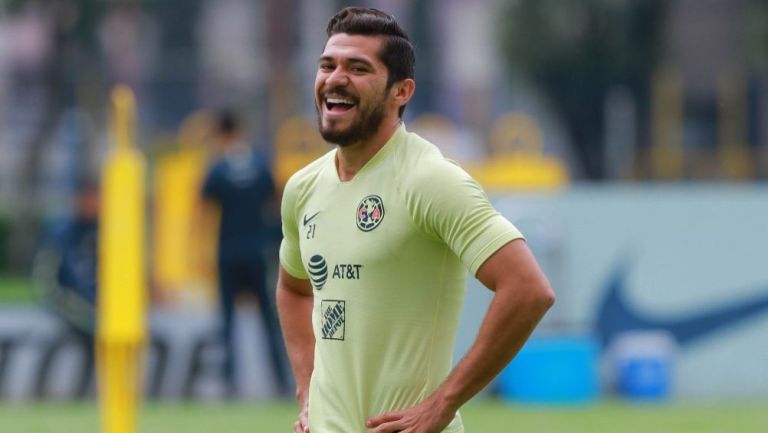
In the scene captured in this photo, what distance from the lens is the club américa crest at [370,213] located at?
4.64 m

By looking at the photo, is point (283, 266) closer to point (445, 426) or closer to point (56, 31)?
point (445, 426)

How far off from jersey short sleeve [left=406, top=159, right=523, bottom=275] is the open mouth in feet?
0.95

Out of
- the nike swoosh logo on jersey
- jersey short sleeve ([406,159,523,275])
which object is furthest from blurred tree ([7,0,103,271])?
jersey short sleeve ([406,159,523,275])

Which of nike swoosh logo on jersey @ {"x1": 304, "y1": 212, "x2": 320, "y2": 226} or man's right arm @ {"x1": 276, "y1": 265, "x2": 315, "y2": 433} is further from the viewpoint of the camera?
man's right arm @ {"x1": 276, "y1": 265, "x2": 315, "y2": 433}

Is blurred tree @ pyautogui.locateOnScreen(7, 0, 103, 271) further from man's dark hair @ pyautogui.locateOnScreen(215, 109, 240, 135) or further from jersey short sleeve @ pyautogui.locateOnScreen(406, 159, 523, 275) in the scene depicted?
jersey short sleeve @ pyautogui.locateOnScreen(406, 159, 523, 275)

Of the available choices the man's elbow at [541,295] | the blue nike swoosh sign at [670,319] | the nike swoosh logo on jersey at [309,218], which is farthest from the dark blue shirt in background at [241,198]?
the man's elbow at [541,295]

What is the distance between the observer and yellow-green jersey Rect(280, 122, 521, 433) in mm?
4535

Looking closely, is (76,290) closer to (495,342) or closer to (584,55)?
(495,342)

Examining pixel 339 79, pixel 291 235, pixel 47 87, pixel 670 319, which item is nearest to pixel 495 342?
pixel 339 79

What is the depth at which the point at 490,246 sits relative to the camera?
4430mm

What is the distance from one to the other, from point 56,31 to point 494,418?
73.6 ft

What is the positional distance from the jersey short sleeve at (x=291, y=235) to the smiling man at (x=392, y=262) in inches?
6.4

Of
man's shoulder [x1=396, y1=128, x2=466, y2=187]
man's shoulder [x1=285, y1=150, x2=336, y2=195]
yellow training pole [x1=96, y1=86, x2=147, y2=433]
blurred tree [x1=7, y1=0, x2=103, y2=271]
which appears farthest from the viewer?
blurred tree [x1=7, y1=0, x2=103, y2=271]

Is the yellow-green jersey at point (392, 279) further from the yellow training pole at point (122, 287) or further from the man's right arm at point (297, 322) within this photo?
the yellow training pole at point (122, 287)
